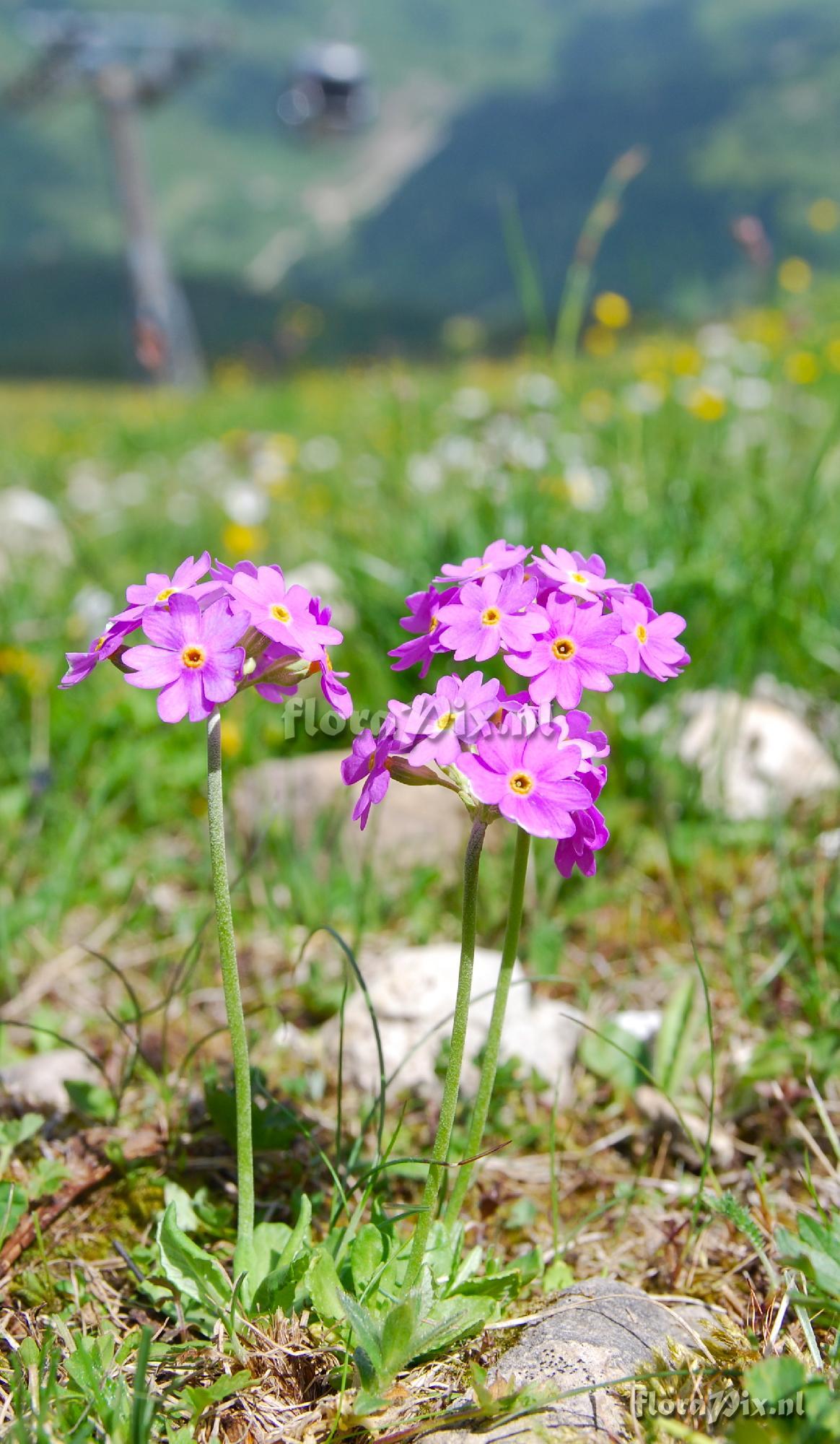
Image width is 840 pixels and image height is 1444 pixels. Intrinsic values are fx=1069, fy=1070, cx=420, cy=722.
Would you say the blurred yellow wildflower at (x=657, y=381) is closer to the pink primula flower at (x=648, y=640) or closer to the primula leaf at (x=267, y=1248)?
the pink primula flower at (x=648, y=640)

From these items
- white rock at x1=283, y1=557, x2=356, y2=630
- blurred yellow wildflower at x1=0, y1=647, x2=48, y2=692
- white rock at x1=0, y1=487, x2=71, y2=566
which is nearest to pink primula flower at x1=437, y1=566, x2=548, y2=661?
white rock at x1=283, y1=557, x2=356, y2=630

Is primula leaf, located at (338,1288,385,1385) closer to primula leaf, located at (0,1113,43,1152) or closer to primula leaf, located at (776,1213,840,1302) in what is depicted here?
primula leaf, located at (776,1213,840,1302)

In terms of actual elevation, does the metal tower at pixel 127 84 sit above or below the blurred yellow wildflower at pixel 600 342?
above

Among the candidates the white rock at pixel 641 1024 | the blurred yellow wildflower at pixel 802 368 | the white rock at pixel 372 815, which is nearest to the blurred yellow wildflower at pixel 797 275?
the blurred yellow wildflower at pixel 802 368

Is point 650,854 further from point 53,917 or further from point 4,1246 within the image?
point 4,1246

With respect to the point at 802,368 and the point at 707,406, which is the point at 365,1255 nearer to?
the point at 707,406

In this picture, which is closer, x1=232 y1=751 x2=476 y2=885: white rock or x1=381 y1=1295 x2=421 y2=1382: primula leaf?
x1=381 y1=1295 x2=421 y2=1382: primula leaf
